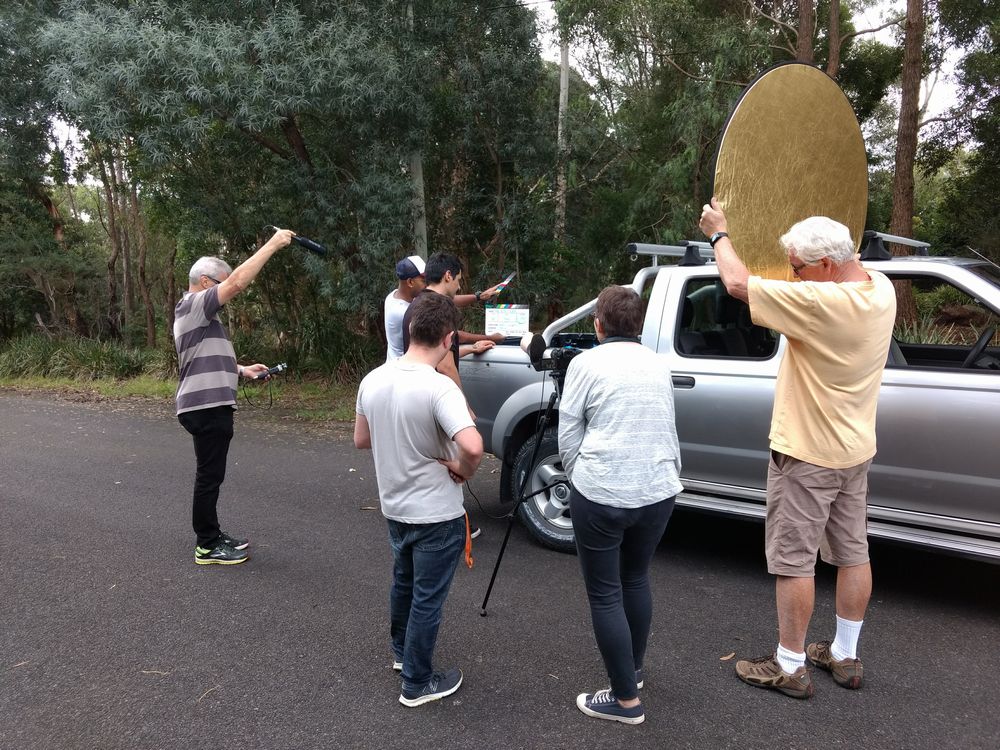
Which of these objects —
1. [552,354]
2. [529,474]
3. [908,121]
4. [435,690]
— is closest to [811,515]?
[552,354]

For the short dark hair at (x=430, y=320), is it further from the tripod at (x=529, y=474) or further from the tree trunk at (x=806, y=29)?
the tree trunk at (x=806, y=29)

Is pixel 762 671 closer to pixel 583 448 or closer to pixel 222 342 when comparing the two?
pixel 583 448

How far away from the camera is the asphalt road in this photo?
2.91m

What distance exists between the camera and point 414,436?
2.85 metres

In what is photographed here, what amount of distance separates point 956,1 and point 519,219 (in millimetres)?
9170

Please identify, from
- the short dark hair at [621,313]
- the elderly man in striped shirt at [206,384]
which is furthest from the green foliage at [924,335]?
the elderly man in striped shirt at [206,384]

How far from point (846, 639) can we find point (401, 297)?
3135 mm

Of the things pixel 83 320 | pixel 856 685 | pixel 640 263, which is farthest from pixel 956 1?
pixel 83 320

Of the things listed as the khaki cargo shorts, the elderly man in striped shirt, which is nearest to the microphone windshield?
the khaki cargo shorts

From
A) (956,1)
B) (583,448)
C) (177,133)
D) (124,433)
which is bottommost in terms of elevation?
(124,433)

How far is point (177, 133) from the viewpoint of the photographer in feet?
26.7

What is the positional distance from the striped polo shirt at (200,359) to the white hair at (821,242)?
127 inches

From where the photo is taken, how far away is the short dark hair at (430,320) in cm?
287

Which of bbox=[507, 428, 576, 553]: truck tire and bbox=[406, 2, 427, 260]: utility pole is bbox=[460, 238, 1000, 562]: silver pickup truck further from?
bbox=[406, 2, 427, 260]: utility pole
